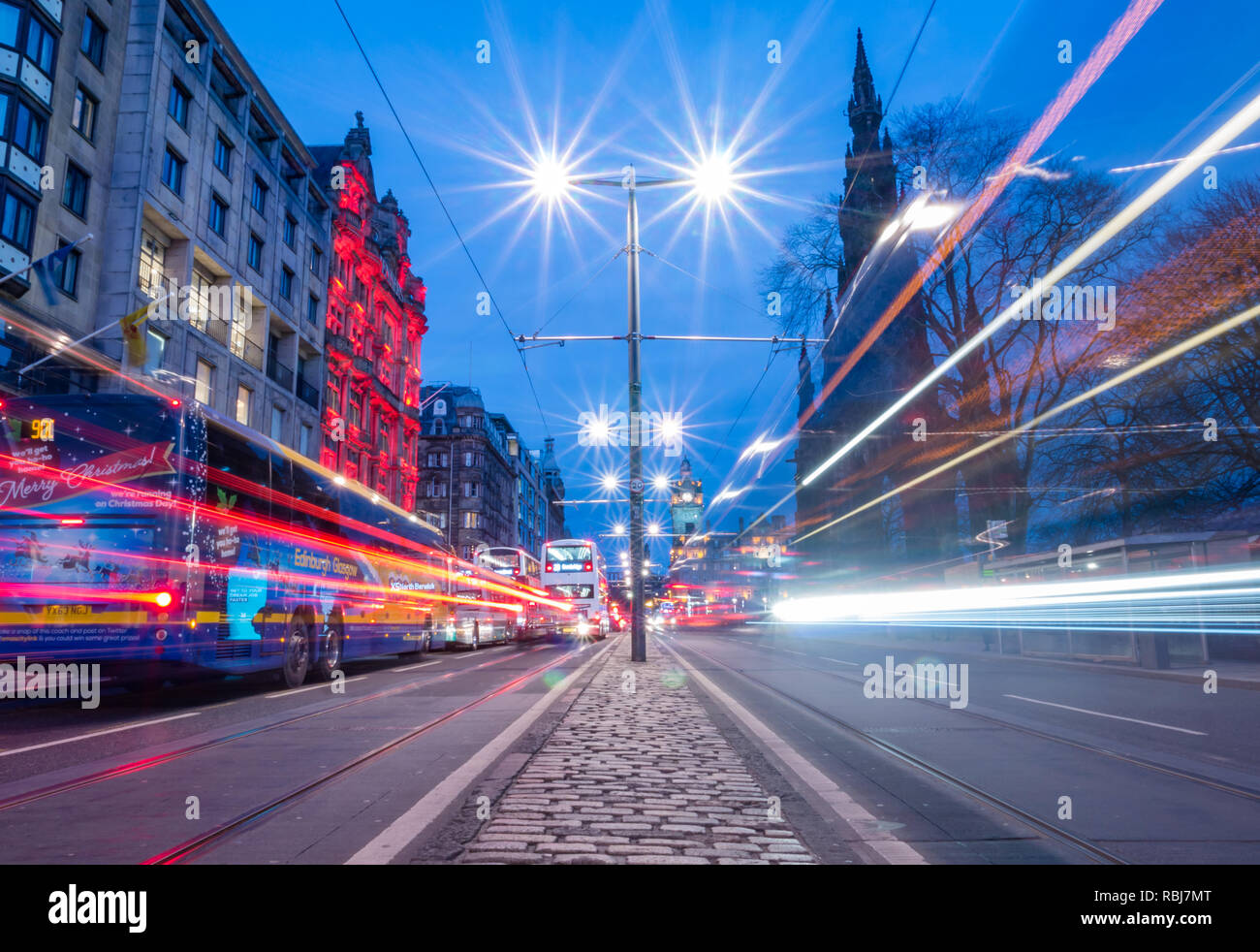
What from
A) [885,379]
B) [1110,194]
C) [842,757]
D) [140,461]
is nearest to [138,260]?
[140,461]

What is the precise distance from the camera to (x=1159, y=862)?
4.15m

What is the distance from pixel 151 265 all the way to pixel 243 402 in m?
6.82

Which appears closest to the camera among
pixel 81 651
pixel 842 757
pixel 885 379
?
pixel 842 757

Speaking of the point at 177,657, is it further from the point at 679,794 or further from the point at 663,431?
the point at 663,431

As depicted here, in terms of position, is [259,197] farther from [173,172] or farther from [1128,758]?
[1128,758]

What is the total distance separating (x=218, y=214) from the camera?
102 feet

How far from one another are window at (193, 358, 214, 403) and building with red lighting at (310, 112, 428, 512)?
10.5m

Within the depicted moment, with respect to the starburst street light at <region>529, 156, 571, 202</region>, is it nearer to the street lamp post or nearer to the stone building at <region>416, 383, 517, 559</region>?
the street lamp post

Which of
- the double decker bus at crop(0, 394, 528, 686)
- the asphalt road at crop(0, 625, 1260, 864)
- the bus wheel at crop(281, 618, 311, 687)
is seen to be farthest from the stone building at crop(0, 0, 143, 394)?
the asphalt road at crop(0, 625, 1260, 864)

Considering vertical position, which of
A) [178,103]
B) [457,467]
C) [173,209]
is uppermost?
[178,103]

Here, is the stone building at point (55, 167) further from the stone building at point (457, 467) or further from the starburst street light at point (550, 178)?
the stone building at point (457, 467)

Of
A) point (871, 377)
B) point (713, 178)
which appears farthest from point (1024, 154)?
point (871, 377)

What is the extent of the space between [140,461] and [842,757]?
894 centimetres

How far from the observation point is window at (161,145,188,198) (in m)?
27.0
